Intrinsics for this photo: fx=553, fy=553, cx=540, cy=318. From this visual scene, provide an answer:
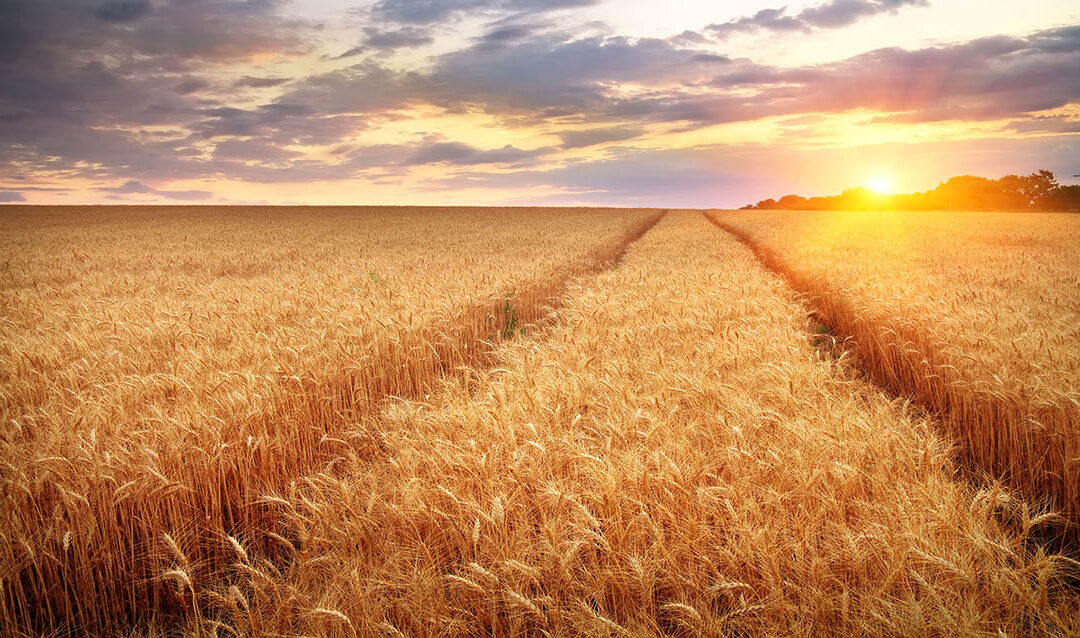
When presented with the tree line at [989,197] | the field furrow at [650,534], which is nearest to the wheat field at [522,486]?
the field furrow at [650,534]

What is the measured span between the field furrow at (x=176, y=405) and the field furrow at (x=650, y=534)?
328 millimetres

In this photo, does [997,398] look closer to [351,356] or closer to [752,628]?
[752,628]

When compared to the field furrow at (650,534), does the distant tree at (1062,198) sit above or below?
above

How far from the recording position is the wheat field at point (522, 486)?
7.04 ft

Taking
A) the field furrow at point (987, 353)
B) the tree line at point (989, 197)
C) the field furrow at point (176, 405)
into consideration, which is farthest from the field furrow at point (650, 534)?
the tree line at point (989, 197)

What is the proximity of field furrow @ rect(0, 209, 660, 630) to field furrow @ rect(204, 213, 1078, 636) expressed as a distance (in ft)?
1.08

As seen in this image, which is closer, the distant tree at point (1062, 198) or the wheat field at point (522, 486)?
the wheat field at point (522, 486)

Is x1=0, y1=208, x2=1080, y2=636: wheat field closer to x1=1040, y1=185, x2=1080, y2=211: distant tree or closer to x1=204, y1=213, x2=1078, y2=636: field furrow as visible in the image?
x1=204, y1=213, x2=1078, y2=636: field furrow

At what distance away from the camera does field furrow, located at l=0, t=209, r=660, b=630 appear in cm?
269

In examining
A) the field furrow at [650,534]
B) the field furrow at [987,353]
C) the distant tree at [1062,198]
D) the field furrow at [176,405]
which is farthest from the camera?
the distant tree at [1062,198]

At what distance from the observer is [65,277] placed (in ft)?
40.0

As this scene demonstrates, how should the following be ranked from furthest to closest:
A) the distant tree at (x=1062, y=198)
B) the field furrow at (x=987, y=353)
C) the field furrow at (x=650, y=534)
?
the distant tree at (x=1062, y=198)
the field furrow at (x=987, y=353)
the field furrow at (x=650, y=534)

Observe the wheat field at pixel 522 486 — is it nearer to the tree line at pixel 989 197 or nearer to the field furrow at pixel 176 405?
the field furrow at pixel 176 405

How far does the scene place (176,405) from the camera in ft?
12.2
